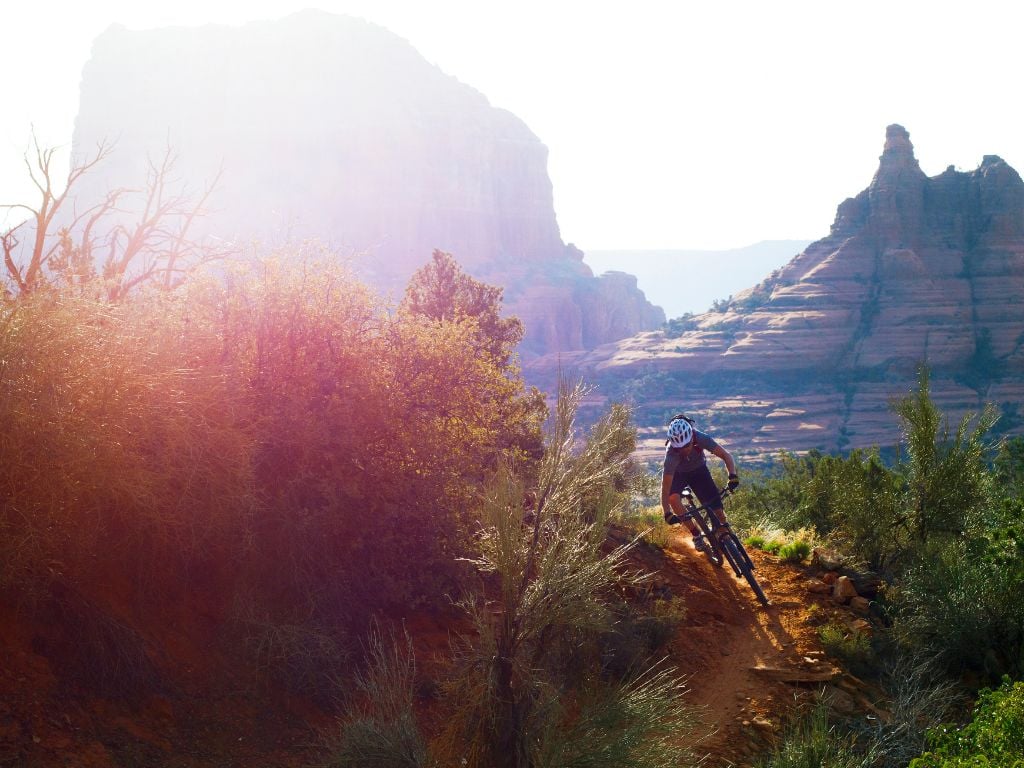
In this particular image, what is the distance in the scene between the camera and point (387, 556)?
28.2ft

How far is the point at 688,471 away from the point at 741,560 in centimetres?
126

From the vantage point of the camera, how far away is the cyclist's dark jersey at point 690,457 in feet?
34.9

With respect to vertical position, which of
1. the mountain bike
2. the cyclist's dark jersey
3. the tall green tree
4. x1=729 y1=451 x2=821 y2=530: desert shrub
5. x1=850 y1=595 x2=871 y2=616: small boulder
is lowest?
x1=729 y1=451 x2=821 y2=530: desert shrub

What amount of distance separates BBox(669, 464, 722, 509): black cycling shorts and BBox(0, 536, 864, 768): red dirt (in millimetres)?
1430

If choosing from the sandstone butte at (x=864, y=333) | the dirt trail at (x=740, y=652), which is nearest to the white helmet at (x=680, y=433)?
the dirt trail at (x=740, y=652)

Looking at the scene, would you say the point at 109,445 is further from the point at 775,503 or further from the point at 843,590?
the point at 775,503

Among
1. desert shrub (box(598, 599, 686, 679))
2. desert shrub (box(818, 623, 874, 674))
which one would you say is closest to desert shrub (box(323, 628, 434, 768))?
desert shrub (box(598, 599, 686, 679))

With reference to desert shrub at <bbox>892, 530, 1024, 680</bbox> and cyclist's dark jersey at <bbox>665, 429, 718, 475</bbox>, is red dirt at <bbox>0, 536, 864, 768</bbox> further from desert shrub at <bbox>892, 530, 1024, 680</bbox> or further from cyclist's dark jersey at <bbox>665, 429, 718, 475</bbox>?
cyclist's dark jersey at <bbox>665, 429, 718, 475</bbox>

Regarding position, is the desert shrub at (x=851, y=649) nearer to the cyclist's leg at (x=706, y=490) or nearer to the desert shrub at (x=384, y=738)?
the cyclist's leg at (x=706, y=490)

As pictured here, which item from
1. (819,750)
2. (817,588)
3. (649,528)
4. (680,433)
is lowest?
(817,588)

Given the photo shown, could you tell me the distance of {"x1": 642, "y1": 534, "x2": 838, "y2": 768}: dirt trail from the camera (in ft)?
24.5

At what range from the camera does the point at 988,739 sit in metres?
6.03

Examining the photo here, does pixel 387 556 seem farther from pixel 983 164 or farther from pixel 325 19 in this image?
pixel 325 19

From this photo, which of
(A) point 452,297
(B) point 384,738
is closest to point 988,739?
(B) point 384,738
